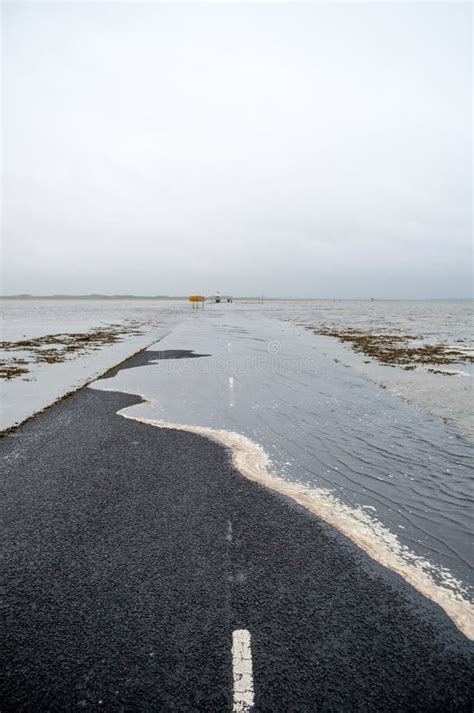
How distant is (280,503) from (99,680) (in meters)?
3.84

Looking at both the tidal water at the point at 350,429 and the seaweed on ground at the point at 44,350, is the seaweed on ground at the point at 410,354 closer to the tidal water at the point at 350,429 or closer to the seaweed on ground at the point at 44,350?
the tidal water at the point at 350,429

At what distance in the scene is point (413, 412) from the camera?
505 inches

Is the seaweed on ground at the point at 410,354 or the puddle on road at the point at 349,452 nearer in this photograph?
the puddle on road at the point at 349,452

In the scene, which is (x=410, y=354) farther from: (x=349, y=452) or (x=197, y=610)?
(x=197, y=610)

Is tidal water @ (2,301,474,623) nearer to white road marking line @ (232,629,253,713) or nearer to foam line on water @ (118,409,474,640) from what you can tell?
foam line on water @ (118,409,474,640)

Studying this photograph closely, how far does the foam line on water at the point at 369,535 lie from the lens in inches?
179

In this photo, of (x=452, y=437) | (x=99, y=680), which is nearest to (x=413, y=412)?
(x=452, y=437)

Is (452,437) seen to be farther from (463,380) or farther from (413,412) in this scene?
(463,380)

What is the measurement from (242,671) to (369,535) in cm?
307

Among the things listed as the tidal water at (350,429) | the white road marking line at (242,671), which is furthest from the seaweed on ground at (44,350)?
the white road marking line at (242,671)

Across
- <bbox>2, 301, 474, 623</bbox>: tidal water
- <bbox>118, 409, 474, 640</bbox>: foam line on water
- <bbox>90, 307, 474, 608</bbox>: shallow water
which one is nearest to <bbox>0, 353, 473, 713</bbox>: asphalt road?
<bbox>118, 409, 474, 640</bbox>: foam line on water

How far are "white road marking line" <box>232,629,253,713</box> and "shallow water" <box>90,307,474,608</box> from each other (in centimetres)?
280

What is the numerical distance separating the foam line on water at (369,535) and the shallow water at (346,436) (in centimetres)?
11

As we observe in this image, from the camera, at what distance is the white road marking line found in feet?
10.6
